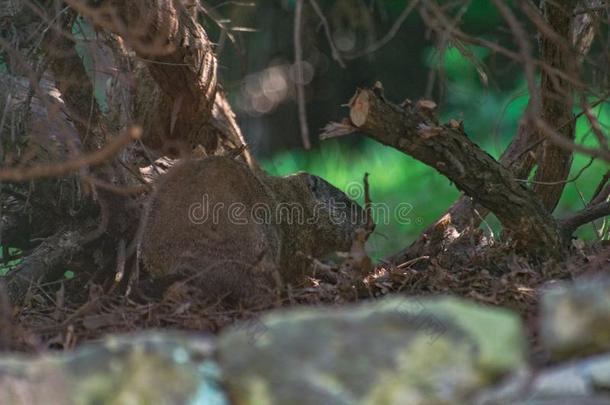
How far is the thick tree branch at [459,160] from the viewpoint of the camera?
4.01 m

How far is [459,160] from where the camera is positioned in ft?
13.5

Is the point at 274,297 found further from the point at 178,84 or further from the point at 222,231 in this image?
the point at 178,84

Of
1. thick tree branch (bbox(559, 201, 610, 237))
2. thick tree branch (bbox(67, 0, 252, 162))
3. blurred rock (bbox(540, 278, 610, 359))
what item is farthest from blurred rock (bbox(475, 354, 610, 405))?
thick tree branch (bbox(559, 201, 610, 237))

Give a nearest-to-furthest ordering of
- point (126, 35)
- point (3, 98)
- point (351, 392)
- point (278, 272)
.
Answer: point (351, 392)
point (126, 35)
point (278, 272)
point (3, 98)

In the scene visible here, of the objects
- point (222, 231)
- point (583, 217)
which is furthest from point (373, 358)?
point (583, 217)

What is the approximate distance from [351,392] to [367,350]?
10 cm

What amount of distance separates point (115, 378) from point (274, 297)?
1.54 metres

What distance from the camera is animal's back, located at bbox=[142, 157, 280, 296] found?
3.97m

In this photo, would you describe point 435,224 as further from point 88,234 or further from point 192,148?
point 88,234

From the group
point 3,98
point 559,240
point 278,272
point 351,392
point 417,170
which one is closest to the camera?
point 351,392

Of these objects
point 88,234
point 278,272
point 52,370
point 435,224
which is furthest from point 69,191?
point 52,370

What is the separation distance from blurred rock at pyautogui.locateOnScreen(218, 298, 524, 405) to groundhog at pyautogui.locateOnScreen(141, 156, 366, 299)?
1.54 m

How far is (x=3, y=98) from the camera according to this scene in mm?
4840

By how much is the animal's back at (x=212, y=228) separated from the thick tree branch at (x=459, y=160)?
1.87ft
